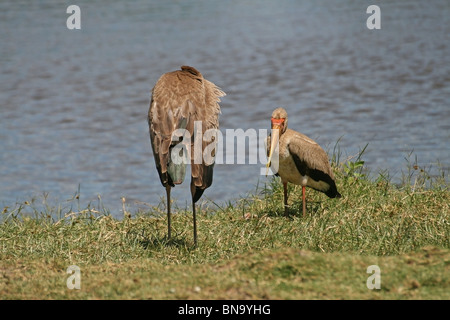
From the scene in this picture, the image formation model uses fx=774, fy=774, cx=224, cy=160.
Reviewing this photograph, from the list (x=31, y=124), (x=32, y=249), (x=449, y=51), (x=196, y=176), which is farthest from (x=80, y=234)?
(x=449, y=51)

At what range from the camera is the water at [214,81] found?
A: 11336 mm

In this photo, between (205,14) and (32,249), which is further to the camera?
(205,14)

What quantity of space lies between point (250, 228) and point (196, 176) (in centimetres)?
109

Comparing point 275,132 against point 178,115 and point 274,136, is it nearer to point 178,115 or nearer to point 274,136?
point 274,136

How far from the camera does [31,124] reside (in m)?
14.4

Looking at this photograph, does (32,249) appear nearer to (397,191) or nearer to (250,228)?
(250,228)

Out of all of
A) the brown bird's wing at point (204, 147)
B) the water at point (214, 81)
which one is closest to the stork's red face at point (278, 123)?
the brown bird's wing at point (204, 147)

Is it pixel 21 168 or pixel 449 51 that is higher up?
pixel 449 51

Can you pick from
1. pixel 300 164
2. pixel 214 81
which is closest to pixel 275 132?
pixel 300 164

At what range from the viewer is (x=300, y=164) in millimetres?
7801

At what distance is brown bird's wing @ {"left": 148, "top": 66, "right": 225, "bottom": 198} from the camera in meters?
6.41

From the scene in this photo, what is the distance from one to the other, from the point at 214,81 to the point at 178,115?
387 inches

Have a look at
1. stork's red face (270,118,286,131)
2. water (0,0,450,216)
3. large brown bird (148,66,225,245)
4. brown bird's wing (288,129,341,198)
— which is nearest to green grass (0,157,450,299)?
brown bird's wing (288,129,341,198)

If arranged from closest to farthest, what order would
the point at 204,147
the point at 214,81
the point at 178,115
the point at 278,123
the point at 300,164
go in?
1. the point at 204,147
2. the point at 178,115
3. the point at 300,164
4. the point at 278,123
5. the point at 214,81
